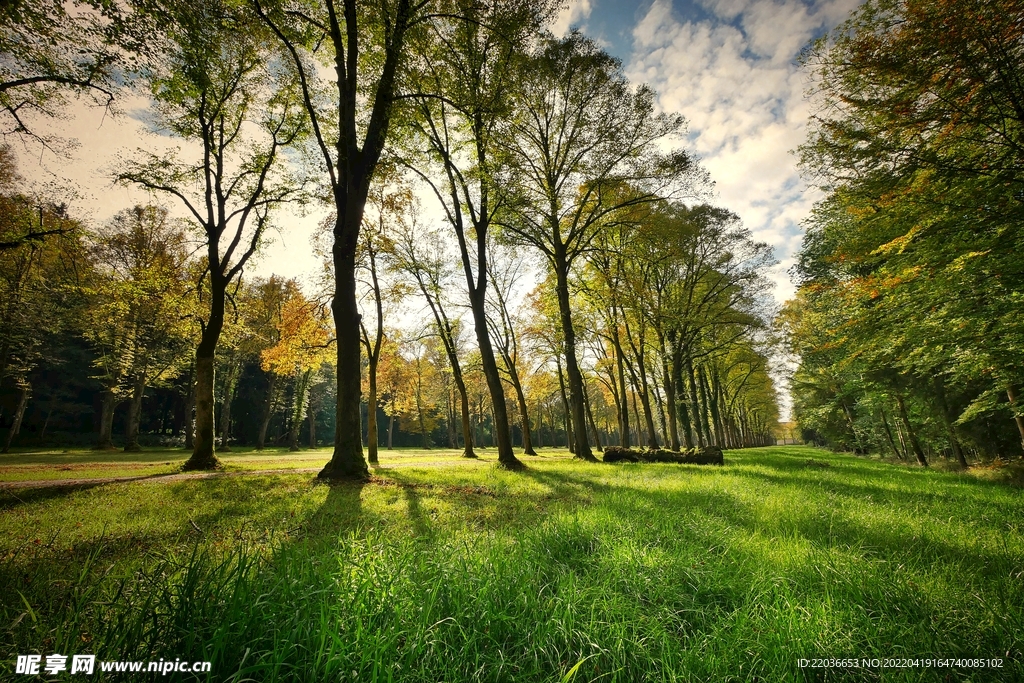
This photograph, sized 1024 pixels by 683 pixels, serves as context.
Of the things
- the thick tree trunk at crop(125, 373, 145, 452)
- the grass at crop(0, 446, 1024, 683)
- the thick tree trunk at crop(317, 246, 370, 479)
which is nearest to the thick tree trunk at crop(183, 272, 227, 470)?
the thick tree trunk at crop(317, 246, 370, 479)

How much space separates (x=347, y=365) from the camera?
9859 millimetres

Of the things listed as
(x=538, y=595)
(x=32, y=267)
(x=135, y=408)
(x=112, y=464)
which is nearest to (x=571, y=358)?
(x=538, y=595)

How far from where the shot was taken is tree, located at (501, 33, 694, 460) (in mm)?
14836

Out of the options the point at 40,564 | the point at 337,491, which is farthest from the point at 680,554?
the point at 337,491

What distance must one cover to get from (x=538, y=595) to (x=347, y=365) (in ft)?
29.1

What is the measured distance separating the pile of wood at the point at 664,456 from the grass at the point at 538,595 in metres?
10.9

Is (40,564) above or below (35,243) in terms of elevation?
below

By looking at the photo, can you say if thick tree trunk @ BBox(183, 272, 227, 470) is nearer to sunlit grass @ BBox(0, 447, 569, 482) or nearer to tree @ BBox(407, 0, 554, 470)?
sunlit grass @ BBox(0, 447, 569, 482)

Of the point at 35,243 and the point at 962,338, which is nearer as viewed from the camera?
the point at 962,338

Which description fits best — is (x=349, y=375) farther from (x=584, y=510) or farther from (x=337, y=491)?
(x=584, y=510)

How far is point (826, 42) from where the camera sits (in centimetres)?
875

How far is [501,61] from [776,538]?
50.4 feet

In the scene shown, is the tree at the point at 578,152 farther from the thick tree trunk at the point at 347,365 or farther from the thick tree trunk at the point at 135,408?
the thick tree trunk at the point at 135,408

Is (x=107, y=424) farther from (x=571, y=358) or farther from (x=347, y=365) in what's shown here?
(x=571, y=358)
